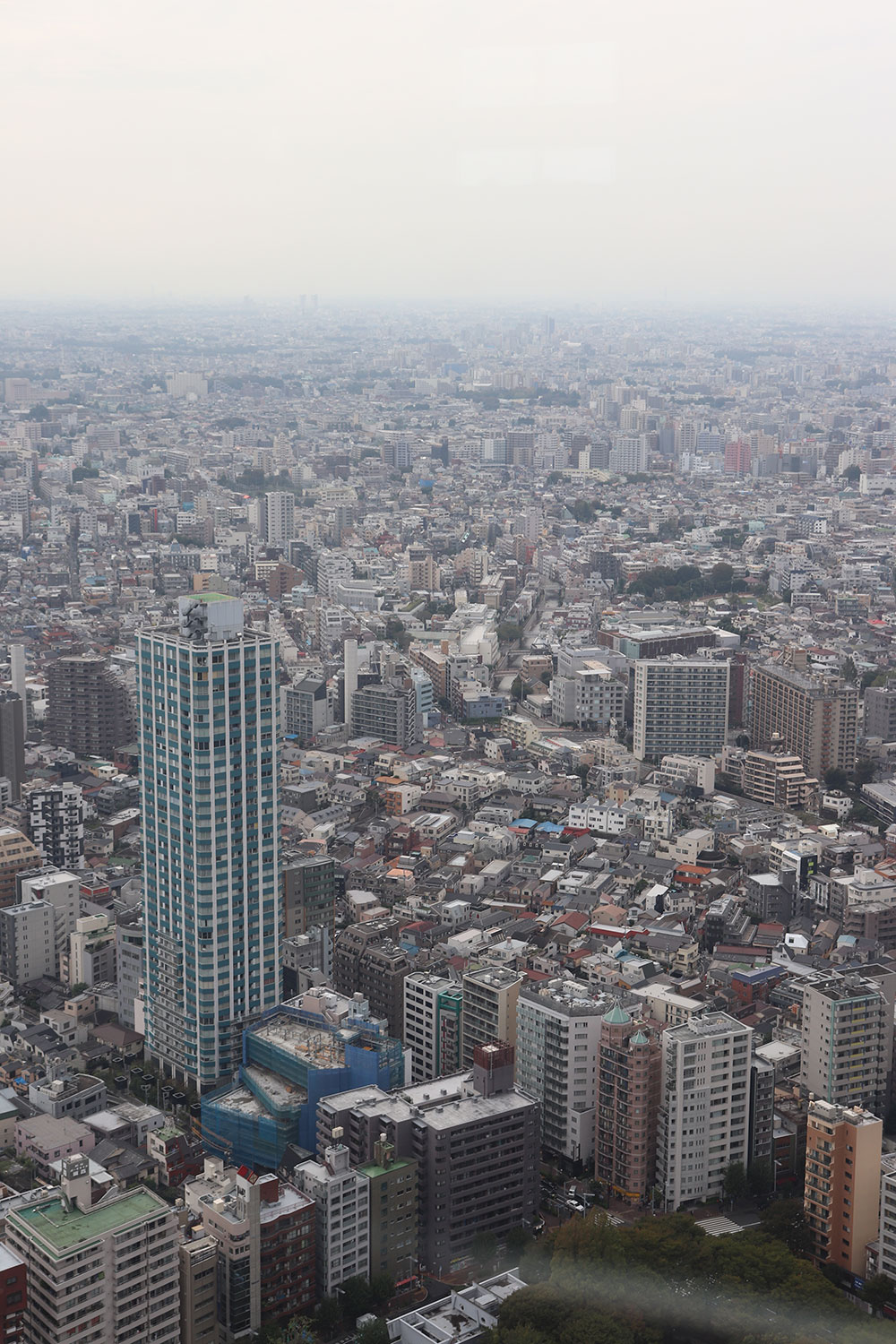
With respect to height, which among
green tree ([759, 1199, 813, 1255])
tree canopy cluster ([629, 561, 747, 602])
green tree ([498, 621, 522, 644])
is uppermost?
tree canopy cluster ([629, 561, 747, 602])

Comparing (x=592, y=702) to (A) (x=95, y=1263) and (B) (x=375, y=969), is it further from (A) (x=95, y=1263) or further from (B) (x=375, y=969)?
(A) (x=95, y=1263)

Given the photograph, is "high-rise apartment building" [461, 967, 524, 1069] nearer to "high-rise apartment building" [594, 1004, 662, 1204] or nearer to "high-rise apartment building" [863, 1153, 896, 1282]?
"high-rise apartment building" [594, 1004, 662, 1204]

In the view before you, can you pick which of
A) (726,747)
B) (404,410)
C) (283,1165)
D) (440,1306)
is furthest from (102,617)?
(404,410)

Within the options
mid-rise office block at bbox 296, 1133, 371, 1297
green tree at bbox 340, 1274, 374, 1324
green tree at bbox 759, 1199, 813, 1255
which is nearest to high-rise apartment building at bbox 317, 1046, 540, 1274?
mid-rise office block at bbox 296, 1133, 371, 1297

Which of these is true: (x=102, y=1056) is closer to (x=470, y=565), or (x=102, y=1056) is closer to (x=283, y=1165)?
(x=283, y=1165)

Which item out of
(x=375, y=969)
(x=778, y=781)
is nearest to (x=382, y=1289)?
(x=375, y=969)

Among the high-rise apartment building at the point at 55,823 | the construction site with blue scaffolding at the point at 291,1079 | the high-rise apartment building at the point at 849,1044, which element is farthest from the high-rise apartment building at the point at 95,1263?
the high-rise apartment building at the point at 55,823
